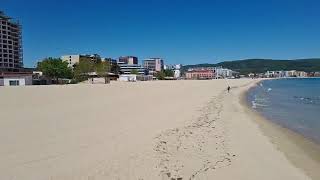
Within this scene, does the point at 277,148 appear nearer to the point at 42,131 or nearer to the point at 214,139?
the point at 214,139

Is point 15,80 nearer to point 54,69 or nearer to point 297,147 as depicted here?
point 54,69

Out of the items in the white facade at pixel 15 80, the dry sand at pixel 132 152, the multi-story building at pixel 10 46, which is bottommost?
the dry sand at pixel 132 152

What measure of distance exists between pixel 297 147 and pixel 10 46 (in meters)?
117

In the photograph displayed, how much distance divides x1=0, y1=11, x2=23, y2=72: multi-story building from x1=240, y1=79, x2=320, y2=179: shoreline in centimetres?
10602

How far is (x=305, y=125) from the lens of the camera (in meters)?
15.6

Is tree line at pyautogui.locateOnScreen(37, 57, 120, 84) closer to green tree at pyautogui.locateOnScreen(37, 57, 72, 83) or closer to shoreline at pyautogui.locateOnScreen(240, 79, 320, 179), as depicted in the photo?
green tree at pyautogui.locateOnScreen(37, 57, 72, 83)

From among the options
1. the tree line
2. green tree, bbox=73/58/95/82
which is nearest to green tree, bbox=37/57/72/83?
the tree line

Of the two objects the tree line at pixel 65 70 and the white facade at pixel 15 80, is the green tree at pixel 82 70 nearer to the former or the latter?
the tree line at pixel 65 70

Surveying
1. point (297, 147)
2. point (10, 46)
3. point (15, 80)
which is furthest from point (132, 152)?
point (10, 46)

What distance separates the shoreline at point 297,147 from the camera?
26.3ft

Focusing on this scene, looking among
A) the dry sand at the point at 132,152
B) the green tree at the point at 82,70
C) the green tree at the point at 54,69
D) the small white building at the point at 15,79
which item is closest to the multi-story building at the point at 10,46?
the green tree at the point at 82,70

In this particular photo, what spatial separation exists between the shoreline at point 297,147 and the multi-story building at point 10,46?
106023mm

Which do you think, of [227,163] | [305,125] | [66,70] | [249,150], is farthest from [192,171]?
[66,70]

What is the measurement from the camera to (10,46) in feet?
371
